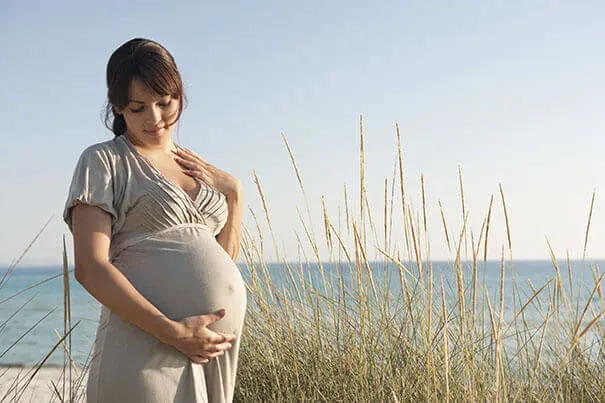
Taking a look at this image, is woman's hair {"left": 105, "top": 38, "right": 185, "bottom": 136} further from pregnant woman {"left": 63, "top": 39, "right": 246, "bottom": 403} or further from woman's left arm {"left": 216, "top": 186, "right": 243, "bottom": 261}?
woman's left arm {"left": 216, "top": 186, "right": 243, "bottom": 261}

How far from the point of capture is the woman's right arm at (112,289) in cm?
157

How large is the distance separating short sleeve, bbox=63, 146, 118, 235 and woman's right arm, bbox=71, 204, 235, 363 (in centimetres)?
2

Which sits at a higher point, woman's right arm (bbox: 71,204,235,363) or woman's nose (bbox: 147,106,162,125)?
woman's nose (bbox: 147,106,162,125)

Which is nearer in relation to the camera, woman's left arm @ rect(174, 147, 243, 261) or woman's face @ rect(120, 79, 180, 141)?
woman's face @ rect(120, 79, 180, 141)

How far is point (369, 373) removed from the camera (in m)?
2.43

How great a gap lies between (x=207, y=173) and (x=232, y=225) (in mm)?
172

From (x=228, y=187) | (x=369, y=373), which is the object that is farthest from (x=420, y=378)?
(x=228, y=187)

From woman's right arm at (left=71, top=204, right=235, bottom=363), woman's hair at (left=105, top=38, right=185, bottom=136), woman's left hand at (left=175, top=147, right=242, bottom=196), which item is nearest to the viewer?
woman's right arm at (left=71, top=204, right=235, bottom=363)

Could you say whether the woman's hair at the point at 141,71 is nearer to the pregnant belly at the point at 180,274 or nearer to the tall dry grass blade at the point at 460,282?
the pregnant belly at the point at 180,274

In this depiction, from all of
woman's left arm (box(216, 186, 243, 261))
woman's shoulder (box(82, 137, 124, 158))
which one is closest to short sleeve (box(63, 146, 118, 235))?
woman's shoulder (box(82, 137, 124, 158))

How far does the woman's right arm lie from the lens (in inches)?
61.6

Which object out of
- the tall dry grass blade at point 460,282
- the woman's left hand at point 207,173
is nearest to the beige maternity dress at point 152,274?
the woman's left hand at point 207,173

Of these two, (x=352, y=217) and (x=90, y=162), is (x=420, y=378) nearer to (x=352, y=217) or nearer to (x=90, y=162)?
(x=352, y=217)

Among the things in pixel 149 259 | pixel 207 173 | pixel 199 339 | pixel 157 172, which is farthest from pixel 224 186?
pixel 199 339
